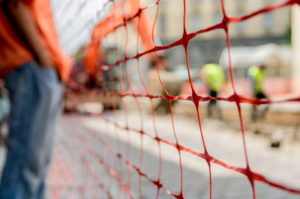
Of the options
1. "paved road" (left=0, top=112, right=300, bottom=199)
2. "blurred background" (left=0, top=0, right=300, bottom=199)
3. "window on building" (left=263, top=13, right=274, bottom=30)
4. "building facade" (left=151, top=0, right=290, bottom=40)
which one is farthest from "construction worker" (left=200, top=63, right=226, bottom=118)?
"window on building" (left=263, top=13, right=274, bottom=30)

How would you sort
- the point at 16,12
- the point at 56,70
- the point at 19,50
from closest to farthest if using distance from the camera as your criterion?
Result: the point at 16,12 → the point at 19,50 → the point at 56,70

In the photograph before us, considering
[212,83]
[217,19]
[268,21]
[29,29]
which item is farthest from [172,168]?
[217,19]

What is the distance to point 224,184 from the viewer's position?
3.25 meters

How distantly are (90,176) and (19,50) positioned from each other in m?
1.96

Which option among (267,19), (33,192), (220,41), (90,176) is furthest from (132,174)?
(267,19)

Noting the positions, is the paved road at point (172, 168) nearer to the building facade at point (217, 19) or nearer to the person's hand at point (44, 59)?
the person's hand at point (44, 59)

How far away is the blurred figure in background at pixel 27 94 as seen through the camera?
1681mm

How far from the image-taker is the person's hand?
169 cm

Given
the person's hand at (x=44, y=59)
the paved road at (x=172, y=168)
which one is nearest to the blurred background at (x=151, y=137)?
the paved road at (x=172, y=168)

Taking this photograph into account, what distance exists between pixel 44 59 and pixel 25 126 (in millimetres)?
340

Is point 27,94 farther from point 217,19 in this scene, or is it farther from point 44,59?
point 217,19

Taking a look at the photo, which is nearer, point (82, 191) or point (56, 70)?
point (56, 70)

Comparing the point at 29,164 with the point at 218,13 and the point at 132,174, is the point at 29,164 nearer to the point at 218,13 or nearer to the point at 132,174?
the point at 132,174

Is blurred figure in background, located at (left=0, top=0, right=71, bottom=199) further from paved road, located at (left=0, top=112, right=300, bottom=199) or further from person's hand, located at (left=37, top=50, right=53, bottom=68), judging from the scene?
paved road, located at (left=0, top=112, right=300, bottom=199)
